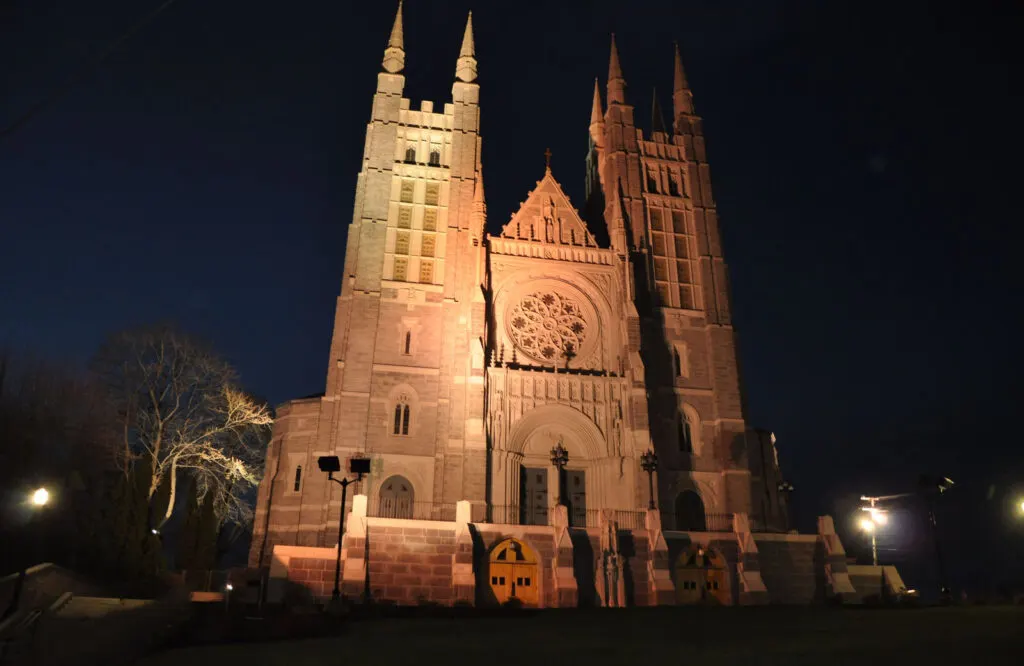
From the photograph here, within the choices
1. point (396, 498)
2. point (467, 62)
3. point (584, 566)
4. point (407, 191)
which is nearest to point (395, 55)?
point (467, 62)

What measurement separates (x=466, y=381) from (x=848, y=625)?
2173cm

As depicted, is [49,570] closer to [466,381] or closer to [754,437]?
[466,381]

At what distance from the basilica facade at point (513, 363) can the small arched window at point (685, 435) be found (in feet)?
Answer: 0.36

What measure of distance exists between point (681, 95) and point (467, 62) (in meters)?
14.8

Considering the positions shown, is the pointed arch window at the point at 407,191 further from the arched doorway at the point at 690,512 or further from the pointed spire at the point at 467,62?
the arched doorway at the point at 690,512

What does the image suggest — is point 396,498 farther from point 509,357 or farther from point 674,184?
point 674,184

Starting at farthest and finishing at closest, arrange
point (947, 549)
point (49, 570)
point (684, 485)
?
point (947, 549) → point (684, 485) → point (49, 570)

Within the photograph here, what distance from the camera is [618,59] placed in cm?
5081

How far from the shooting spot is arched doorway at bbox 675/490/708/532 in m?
37.6

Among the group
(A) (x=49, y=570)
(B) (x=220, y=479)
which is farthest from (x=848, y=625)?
(B) (x=220, y=479)

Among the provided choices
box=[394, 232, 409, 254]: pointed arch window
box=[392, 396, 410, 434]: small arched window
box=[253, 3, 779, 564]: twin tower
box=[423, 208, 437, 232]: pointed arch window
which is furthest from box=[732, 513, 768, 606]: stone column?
box=[423, 208, 437, 232]: pointed arch window

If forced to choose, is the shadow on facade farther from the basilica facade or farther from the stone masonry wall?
the stone masonry wall

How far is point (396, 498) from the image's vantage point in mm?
35438

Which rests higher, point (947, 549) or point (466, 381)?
point (466, 381)
